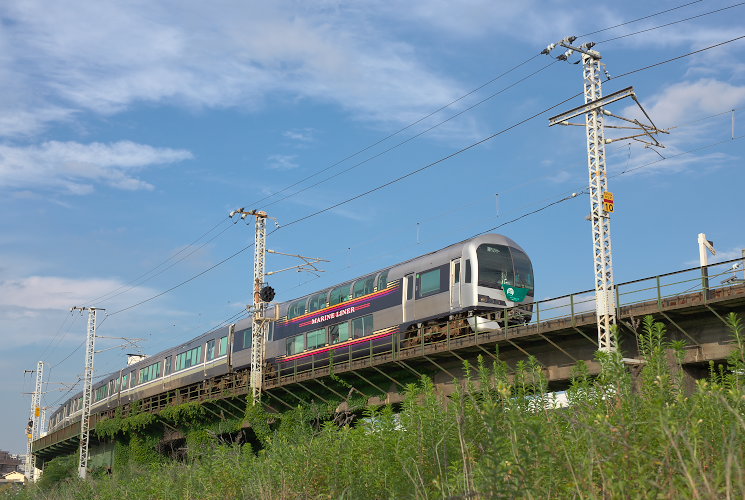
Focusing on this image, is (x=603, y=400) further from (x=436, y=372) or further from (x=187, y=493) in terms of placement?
(x=436, y=372)

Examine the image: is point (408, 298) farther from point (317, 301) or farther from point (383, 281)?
point (317, 301)

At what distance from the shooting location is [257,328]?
33688mm

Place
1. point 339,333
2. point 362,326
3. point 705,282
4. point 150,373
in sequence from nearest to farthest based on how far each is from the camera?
→ 1. point 705,282
2. point 362,326
3. point 339,333
4. point 150,373

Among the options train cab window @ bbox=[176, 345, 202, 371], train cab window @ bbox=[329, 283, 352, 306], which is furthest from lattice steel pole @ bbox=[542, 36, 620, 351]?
train cab window @ bbox=[176, 345, 202, 371]

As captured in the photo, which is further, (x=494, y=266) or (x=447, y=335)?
(x=494, y=266)

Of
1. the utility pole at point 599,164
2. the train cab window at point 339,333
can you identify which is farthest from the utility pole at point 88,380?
the utility pole at point 599,164

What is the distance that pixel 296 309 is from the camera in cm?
3266

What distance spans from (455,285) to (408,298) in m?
2.17

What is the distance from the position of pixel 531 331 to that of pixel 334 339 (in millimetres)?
9814

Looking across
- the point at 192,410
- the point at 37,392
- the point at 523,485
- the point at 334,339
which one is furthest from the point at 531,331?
the point at 37,392

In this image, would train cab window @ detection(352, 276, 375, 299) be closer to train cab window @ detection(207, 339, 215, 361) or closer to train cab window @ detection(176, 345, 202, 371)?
train cab window @ detection(207, 339, 215, 361)

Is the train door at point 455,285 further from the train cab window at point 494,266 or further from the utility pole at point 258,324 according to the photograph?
the utility pole at point 258,324

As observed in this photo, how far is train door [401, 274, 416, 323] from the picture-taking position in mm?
26359

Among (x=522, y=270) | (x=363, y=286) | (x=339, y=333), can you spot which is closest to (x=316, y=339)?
(x=339, y=333)
